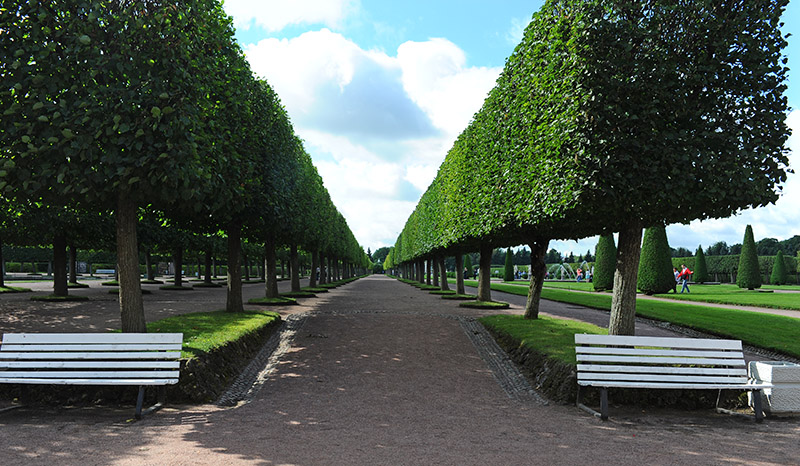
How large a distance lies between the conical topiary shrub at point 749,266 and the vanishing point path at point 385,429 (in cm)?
4010

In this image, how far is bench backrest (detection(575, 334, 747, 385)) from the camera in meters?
6.34

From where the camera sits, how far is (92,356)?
6102 mm

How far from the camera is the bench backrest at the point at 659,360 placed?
6336 millimetres

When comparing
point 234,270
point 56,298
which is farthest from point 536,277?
point 56,298

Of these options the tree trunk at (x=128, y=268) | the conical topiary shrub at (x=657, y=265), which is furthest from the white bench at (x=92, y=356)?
the conical topiary shrub at (x=657, y=265)

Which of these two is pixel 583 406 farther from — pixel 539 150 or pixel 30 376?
pixel 30 376

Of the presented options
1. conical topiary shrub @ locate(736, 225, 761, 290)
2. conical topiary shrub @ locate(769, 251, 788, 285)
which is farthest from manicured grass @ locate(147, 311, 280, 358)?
conical topiary shrub @ locate(769, 251, 788, 285)

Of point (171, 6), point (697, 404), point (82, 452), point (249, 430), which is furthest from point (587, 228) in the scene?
point (82, 452)

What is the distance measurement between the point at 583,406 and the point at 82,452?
5.97 metres

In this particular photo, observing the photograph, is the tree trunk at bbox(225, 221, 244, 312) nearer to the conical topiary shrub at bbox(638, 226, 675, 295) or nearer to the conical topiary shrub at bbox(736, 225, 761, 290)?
the conical topiary shrub at bbox(638, 226, 675, 295)

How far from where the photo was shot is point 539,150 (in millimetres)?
9570

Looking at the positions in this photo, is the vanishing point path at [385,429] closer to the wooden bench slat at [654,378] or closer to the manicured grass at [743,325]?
the wooden bench slat at [654,378]

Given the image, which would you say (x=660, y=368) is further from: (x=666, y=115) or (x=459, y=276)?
(x=459, y=276)

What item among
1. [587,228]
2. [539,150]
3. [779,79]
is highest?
[779,79]
